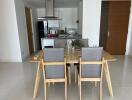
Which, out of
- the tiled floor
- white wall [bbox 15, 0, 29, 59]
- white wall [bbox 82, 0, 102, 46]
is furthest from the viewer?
white wall [bbox 15, 0, 29, 59]

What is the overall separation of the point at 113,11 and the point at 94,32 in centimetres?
176

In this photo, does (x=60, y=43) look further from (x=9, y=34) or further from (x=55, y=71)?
(x=9, y=34)

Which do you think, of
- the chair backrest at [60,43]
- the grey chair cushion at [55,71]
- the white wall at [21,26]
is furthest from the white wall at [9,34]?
the grey chair cushion at [55,71]

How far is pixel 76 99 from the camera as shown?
2.51 m

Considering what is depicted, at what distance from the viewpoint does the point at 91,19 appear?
427 centimetres

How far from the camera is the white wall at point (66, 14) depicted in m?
7.21

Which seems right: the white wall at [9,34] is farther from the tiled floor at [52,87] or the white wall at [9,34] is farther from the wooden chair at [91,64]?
the wooden chair at [91,64]

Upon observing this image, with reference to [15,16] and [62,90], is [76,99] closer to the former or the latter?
[62,90]

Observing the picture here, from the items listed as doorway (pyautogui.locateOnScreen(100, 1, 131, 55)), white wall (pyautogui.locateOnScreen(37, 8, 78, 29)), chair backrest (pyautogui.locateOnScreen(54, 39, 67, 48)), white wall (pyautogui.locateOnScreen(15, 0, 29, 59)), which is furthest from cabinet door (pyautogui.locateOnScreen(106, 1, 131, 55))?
white wall (pyautogui.locateOnScreen(15, 0, 29, 59))

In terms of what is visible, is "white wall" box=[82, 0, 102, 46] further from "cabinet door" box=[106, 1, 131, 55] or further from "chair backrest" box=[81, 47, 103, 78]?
"chair backrest" box=[81, 47, 103, 78]

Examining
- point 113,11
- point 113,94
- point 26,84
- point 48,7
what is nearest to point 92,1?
point 113,11

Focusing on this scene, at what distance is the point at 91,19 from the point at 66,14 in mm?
3269

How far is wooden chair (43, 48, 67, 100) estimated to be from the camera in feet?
7.38

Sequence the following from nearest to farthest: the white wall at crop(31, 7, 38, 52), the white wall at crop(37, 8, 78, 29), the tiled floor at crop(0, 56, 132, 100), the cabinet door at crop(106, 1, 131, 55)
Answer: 1. the tiled floor at crop(0, 56, 132, 100)
2. the cabinet door at crop(106, 1, 131, 55)
3. the white wall at crop(31, 7, 38, 52)
4. the white wall at crop(37, 8, 78, 29)
